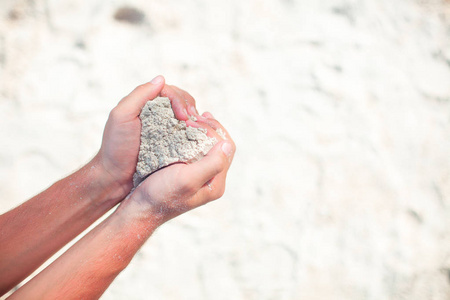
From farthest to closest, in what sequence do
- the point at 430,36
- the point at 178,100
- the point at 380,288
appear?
the point at 430,36, the point at 380,288, the point at 178,100

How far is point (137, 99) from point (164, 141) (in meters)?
0.16

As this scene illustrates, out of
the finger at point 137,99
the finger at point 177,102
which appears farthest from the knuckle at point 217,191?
the finger at point 137,99

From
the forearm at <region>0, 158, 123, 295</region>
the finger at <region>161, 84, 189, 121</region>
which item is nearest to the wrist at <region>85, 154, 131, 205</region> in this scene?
the forearm at <region>0, 158, 123, 295</region>

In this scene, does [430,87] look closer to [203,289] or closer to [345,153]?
[345,153]

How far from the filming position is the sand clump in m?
1.12

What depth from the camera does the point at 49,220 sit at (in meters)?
1.17

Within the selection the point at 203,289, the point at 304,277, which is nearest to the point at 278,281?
the point at 304,277

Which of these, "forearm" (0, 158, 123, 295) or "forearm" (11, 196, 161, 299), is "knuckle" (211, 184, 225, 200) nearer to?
"forearm" (11, 196, 161, 299)

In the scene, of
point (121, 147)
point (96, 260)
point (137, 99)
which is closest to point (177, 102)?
point (137, 99)

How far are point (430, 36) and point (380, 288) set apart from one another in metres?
1.08

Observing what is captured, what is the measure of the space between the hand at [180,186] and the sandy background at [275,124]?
479 mm

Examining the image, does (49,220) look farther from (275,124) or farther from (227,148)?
(275,124)

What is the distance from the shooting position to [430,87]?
1598 millimetres

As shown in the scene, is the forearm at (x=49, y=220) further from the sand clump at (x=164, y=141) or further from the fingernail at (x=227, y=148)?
the fingernail at (x=227, y=148)
